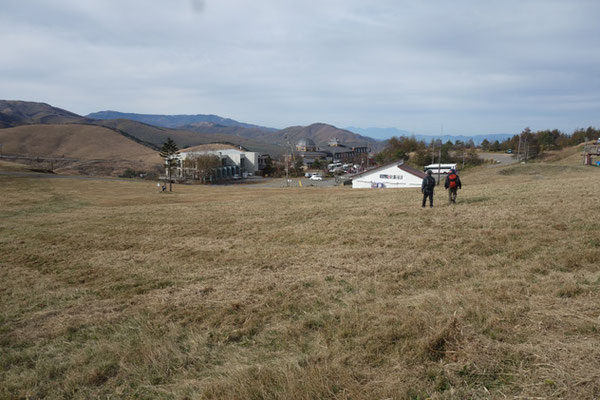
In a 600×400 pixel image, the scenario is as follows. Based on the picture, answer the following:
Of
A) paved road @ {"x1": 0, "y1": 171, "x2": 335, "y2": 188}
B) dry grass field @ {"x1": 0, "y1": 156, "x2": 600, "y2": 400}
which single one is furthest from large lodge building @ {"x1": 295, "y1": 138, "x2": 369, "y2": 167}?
dry grass field @ {"x1": 0, "y1": 156, "x2": 600, "y2": 400}

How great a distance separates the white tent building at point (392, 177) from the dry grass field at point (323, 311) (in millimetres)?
37280

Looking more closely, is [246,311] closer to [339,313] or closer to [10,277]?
[339,313]

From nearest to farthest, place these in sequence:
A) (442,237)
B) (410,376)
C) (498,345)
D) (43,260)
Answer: (410,376), (498,345), (442,237), (43,260)

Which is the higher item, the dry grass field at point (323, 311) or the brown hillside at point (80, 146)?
the brown hillside at point (80, 146)

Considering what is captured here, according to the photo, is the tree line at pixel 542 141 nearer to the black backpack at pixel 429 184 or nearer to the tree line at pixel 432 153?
the tree line at pixel 432 153

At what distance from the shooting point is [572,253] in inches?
342

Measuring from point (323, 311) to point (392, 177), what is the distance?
4945cm

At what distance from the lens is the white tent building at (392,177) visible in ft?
168

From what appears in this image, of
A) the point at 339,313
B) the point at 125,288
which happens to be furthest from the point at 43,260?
the point at 339,313

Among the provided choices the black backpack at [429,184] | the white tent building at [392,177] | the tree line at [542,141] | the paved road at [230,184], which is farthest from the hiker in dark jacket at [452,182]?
the tree line at [542,141]

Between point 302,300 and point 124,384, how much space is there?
3746 mm

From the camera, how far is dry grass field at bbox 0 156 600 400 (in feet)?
14.5

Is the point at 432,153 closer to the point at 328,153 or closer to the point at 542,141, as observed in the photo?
the point at 542,141

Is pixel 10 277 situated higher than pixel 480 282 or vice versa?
pixel 480 282
